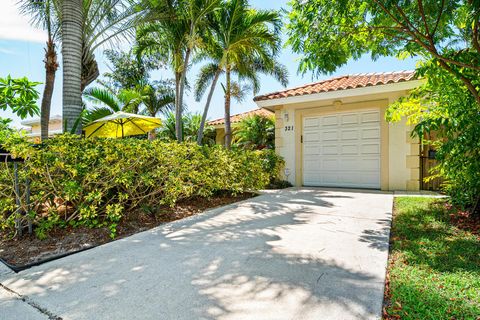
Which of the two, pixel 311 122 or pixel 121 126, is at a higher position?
pixel 311 122

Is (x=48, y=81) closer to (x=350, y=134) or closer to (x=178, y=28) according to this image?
(x=178, y=28)

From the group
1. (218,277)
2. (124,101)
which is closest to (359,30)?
(218,277)

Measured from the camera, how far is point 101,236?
396 centimetres

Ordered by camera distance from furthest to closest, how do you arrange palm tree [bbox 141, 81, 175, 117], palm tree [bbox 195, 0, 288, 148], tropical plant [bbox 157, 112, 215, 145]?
palm tree [bbox 141, 81, 175, 117] → tropical plant [bbox 157, 112, 215, 145] → palm tree [bbox 195, 0, 288, 148]

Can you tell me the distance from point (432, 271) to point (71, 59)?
262 inches

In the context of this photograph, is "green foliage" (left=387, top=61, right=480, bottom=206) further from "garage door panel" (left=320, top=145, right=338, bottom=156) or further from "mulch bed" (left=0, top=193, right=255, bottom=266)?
"mulch bed" (left=0, top=193, right=255, bottom=266)

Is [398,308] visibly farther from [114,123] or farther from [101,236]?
[114,123]

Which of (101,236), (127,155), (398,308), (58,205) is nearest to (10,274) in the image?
(101,236)

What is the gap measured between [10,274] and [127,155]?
212 centimetres

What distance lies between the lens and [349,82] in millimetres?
9406

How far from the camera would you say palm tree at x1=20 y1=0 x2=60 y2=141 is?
254 inches

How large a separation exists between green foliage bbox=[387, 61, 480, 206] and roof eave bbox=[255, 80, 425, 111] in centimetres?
295

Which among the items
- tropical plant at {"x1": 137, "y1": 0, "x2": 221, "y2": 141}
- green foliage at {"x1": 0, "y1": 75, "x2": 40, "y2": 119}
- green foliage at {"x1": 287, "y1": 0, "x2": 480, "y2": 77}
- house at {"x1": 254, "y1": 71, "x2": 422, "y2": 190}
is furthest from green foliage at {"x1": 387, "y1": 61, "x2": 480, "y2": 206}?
tropical plant at {"x1": 137, "y1": 0, "x2": 221, "y2": 141}

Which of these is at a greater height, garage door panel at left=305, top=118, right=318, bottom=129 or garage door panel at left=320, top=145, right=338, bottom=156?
garage door panel at left=305, top=118, right=318, bottom=129
